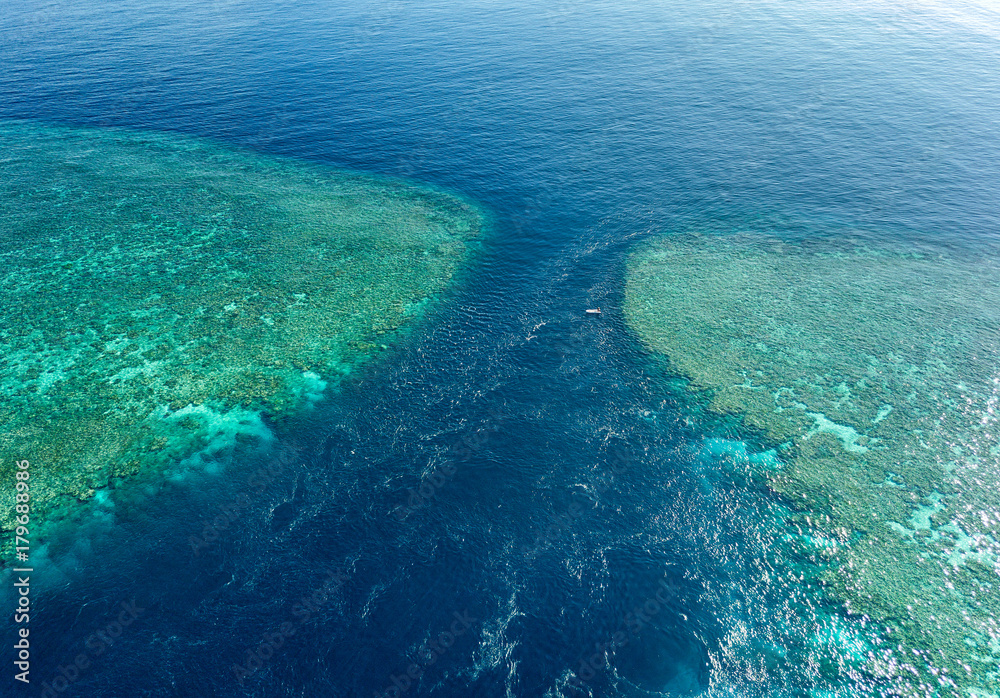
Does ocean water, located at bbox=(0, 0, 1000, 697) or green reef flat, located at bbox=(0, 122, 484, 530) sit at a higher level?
green reef flat, located at bbox=(0, 122, 484, 530)

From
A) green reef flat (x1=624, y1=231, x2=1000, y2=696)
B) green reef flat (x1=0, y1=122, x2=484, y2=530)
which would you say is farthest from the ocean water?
green reef flat (x1=0, y1=122, x2=484, y2=530)

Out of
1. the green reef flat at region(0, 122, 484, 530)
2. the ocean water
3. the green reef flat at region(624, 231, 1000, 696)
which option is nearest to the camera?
the ocean water

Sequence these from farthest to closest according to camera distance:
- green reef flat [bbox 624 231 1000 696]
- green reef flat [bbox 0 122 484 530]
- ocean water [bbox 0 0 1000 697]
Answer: green reef flat [bbox 0 122 484 530] → green reef flat [bbox 624 231 1000 696] → ocean water [bbox 0 0 1000 697]

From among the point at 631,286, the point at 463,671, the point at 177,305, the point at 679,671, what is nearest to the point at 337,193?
the point at 177,305

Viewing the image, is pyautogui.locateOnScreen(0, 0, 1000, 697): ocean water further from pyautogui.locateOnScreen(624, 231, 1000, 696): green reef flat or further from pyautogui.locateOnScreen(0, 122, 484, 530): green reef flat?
pyautogui.locateOnScreen(0, 122, 484, 530): green reef flat

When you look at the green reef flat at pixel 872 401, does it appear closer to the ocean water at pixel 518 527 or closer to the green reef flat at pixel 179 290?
the ocean water at pixel 518 527

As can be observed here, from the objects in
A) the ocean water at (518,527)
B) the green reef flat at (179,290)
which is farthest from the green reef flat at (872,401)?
the green reef flat at (179,290)

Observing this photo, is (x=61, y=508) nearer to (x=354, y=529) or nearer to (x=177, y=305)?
(x=354, y=529)
